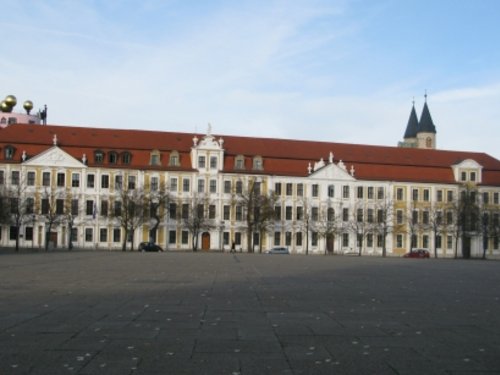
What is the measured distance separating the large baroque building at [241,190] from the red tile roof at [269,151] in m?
0.16

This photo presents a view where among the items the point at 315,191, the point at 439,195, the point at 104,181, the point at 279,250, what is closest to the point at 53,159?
the point at 104,181

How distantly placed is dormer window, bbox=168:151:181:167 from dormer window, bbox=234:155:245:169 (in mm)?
7809

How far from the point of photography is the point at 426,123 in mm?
130625

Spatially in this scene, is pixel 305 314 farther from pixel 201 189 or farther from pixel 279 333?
pixel 201 189

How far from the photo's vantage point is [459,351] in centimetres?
1141

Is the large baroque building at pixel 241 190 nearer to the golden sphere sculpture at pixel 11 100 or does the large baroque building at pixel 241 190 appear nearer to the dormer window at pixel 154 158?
the dormer window at pixel 154 158

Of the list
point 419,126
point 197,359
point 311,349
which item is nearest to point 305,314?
point 311,349

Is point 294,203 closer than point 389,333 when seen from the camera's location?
No

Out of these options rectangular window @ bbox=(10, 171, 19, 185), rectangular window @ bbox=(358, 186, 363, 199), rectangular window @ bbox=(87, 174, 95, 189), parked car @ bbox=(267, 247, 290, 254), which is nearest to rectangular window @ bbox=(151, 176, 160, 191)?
rectangular window @ bbox=(87, 174, 95, 189)

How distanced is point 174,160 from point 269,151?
1368 cm

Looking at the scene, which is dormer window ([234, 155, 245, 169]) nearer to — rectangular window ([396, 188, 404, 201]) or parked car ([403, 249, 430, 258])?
rectangular window ([396, 188, 404, 201])

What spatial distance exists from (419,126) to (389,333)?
123 m

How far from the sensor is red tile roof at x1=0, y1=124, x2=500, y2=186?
9356 cm

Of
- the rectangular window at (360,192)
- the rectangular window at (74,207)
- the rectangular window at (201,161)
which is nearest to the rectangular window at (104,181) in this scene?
the rectangular window at (74,207)
